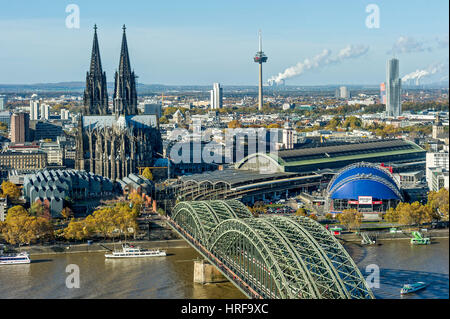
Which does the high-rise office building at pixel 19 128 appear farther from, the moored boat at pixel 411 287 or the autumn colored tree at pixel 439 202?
the moored boat at pixel 411 287

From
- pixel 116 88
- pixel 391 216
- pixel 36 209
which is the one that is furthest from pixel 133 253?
pixel 116 88

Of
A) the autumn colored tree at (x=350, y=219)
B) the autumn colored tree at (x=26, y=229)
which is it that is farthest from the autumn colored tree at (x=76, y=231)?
the autumn colored tree at (x=350, y=219)

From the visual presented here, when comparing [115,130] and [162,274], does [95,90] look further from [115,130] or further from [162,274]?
[162,274]

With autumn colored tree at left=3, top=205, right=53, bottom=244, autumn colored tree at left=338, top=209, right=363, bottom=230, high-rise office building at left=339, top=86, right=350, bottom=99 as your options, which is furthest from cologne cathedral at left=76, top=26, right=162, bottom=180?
high-rise office building at left=339, top=86, right=350, bottom=99

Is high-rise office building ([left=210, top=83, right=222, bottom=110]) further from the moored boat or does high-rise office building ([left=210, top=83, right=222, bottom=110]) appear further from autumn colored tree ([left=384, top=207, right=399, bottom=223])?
the moored boat
